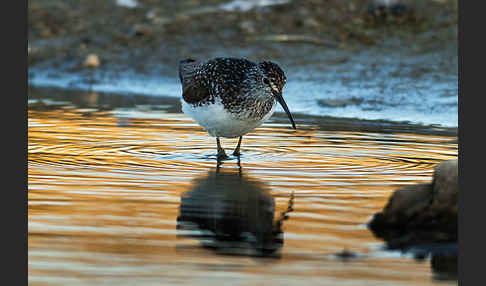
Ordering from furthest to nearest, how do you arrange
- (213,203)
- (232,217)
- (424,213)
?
(213,203) → (232,217) → (424,213)

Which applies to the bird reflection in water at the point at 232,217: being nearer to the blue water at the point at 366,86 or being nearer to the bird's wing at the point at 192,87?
the bird's wing at the point at 192,87

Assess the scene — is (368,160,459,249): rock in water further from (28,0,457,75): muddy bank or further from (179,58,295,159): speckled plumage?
(28,0,457,75): muddy bank

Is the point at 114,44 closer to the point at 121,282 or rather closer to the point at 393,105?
the point at 393,105

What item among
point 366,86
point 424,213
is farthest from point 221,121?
point 366,86

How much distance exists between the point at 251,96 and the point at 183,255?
14.4 ft

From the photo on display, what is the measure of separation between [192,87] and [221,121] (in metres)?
0.71

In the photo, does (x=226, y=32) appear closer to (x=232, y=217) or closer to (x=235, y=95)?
(x=235, y=95)

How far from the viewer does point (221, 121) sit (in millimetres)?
9539

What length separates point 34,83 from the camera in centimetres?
1858

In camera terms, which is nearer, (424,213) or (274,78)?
(424,213)

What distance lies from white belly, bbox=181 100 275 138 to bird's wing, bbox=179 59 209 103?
13 centimetres

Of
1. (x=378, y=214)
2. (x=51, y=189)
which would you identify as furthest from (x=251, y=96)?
(x=378, y=214)

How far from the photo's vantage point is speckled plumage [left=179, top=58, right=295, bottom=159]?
941cm

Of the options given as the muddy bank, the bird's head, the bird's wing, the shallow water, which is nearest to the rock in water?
the shallow water
